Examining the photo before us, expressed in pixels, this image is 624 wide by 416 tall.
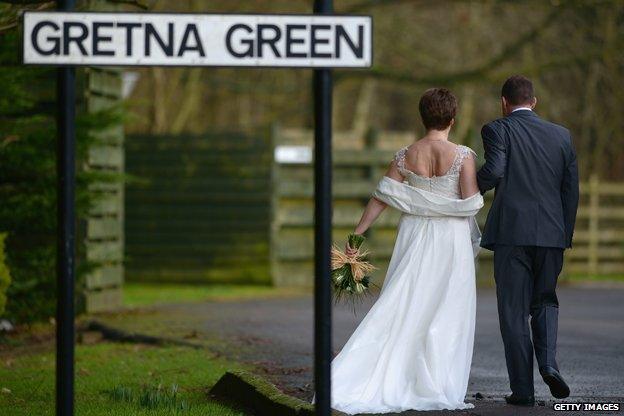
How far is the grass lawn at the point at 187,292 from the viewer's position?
1656 cm

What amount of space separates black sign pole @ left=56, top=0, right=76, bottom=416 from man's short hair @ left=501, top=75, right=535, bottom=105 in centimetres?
324

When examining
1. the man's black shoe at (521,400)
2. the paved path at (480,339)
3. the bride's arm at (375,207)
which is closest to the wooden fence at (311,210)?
the paved path at (480,339)

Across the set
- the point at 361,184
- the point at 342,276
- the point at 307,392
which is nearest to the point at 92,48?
the point at 342,276

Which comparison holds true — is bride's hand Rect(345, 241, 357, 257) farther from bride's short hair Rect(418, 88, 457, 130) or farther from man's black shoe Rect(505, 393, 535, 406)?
man's black shoe Rect(505, 393, 535, 406)

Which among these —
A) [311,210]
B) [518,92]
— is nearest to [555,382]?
[518,92]

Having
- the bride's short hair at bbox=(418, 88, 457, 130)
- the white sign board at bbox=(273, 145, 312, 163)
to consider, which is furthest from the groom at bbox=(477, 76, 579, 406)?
the white sign board at bbox=(273, 145, 312, 163)

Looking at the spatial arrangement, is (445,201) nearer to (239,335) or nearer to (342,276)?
(342,276)

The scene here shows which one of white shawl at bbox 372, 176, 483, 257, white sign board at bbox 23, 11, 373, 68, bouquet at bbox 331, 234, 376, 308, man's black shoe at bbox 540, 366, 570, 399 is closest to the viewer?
white sign board at bbox 23, 11, 373, 68

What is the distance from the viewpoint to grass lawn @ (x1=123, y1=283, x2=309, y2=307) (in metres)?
16.6

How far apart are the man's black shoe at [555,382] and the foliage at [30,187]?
6.14 metres

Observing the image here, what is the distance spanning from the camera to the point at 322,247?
16.8ft

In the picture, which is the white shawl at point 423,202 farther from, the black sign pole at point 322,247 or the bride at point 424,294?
the black sign pole at point 322,247

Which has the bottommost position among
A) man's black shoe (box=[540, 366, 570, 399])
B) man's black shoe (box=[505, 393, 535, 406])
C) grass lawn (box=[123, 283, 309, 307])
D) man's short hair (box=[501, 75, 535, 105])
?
grass lawn (box=[123, 283, 309, 307])

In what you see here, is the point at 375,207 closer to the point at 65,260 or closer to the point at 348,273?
the point at 348,273
